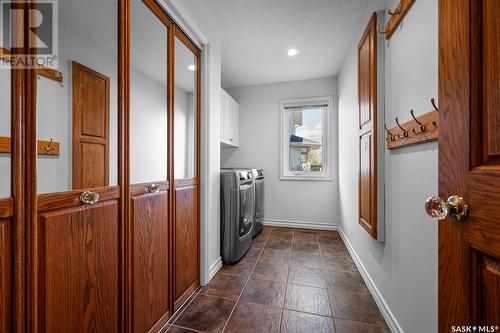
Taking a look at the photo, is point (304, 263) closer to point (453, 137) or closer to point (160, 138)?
point (160, 138)

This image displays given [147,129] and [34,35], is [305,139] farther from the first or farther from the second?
[34,35]

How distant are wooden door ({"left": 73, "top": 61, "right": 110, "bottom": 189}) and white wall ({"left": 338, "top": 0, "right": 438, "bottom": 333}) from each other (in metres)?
1.53

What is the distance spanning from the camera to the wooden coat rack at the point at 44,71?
65 cm

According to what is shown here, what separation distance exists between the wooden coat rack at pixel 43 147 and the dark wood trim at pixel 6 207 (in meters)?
0.15

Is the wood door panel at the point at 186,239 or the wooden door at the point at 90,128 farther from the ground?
the wooden door at the point at 90,128

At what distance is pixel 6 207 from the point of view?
2.17 ft

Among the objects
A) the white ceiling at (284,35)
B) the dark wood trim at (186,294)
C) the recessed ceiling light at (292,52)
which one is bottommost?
the dark wood trim at (186,294)

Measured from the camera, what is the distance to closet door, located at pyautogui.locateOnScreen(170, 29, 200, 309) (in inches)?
61.3

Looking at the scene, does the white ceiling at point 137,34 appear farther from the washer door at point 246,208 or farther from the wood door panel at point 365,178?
the wood door panel at point 365,178

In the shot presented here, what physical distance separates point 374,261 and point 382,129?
1033 mm

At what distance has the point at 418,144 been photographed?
3.60 feet

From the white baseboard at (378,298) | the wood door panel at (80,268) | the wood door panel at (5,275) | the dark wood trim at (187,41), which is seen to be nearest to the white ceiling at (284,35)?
the dark wood trim at (187,41)

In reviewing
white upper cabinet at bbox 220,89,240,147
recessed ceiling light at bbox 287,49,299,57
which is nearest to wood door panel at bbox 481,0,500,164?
recessed ceiling light at bbox 287,49,299,57

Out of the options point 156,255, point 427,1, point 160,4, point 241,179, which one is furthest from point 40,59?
point 241,179
